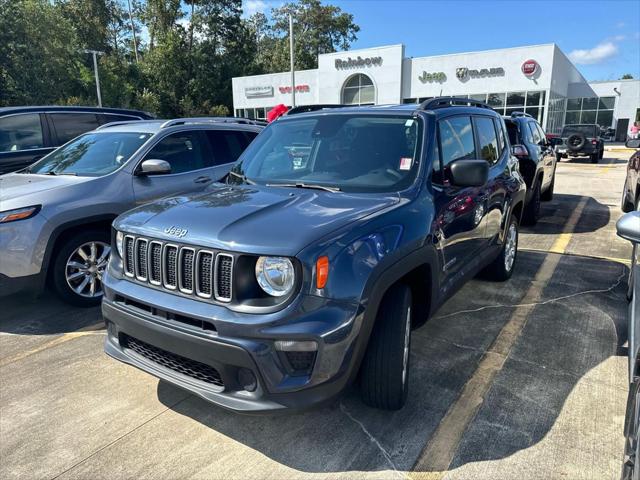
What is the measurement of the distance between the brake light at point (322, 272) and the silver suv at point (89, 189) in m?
1.88

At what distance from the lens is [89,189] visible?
4.50 m

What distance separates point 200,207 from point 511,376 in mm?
2401

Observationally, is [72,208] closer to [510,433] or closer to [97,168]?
[97,168]

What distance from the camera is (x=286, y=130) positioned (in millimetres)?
3941

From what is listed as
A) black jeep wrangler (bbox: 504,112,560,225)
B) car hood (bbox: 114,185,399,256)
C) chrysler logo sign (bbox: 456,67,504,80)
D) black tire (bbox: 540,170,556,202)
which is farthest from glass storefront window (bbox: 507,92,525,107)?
car hood (bbox: 114,185,399,256)

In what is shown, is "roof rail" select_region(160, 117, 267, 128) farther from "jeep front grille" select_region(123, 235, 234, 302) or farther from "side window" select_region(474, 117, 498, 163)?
"side window" select_region(474, 117, 498, 163)

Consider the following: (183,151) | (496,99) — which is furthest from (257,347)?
(496,99)

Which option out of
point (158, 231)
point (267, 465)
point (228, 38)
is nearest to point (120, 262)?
point (158, 231)

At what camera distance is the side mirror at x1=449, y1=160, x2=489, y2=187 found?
10.2ft

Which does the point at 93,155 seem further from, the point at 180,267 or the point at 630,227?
the point at 630,227

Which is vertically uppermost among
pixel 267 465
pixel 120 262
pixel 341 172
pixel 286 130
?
pixel 286 130

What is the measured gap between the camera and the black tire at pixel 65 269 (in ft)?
14.2

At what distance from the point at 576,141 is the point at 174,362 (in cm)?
2215

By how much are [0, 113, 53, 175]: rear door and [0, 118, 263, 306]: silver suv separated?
1.77m
